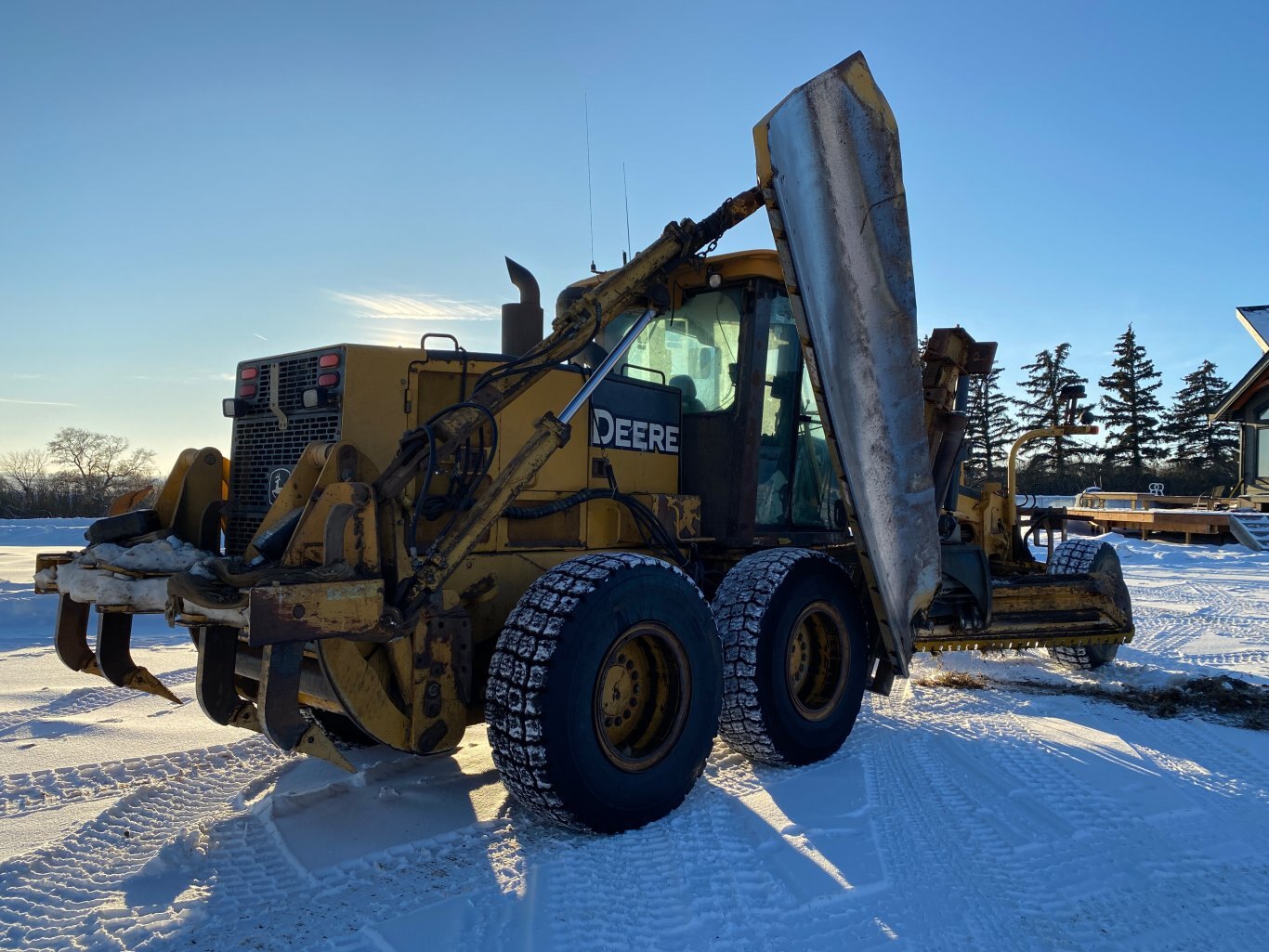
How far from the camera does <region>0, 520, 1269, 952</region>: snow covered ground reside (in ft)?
9.34

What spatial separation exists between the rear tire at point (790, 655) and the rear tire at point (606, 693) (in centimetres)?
48

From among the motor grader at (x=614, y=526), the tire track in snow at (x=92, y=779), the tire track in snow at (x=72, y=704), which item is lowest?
the tire track in snow at (x=92, y=779)

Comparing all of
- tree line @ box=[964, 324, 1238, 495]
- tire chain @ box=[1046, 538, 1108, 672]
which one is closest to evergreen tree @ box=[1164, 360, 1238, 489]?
tree line @ box=[964, 324, 1238, 495]

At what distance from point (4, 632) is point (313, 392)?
237 inches

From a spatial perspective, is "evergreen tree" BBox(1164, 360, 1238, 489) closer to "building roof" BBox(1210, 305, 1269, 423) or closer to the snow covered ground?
"building roof" BBox(1210, 305, 1269, 423)

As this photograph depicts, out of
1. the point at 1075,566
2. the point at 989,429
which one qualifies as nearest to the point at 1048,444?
the point at 989,429

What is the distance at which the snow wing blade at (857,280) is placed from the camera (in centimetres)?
433

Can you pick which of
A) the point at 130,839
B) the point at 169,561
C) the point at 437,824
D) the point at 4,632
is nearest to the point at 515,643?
the point at 437,824

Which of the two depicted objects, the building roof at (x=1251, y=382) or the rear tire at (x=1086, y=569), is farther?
the building roof at (x=1251, y=382)

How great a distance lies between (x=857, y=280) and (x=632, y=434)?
1468mm

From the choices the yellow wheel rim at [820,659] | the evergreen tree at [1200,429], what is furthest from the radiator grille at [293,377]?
the evergreen tree at [1200,429]

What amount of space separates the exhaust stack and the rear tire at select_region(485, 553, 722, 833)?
5.49 feet

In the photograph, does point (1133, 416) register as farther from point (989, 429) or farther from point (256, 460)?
point (256, 460)

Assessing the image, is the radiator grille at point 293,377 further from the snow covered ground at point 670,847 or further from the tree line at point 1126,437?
the tree line at point 1126,437
